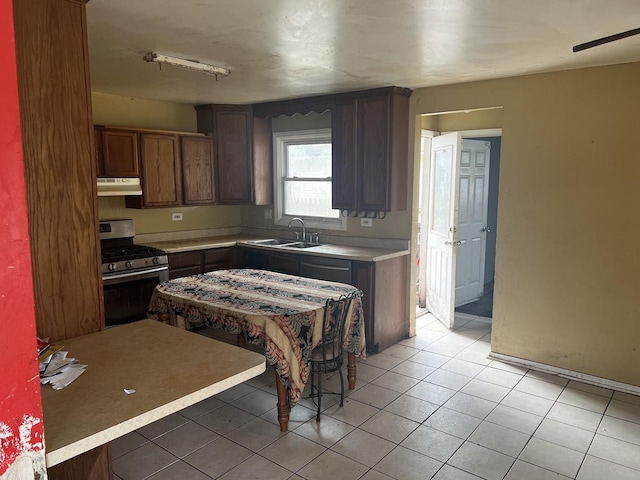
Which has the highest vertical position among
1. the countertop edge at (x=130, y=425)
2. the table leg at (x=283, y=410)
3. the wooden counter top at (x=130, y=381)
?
the wooden counter top at (x=130, y=381)

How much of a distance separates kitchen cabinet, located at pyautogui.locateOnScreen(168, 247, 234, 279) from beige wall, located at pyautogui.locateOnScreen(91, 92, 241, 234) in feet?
2.10

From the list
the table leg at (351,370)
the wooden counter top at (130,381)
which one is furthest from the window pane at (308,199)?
the wooden counter top at (130,381)

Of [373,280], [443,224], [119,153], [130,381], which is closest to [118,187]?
[119,153]

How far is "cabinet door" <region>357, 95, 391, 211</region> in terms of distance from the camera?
4.34m

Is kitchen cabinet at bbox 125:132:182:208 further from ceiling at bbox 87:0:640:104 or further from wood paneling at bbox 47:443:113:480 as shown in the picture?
wood paneling at bbox 47:443:113:480

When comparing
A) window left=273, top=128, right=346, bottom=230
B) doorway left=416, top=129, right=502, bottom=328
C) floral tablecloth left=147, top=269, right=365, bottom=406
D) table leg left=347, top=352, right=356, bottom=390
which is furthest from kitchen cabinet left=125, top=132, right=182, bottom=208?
doorway left=416, top=129, right=502, bottom=328

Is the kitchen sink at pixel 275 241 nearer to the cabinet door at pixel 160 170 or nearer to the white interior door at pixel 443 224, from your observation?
the cabinet door at pixel 160 170

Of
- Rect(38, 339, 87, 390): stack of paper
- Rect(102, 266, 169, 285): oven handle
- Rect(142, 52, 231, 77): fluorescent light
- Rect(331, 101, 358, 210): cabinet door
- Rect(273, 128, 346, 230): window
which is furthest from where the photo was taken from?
Rect(273, 128, 346, 230): window

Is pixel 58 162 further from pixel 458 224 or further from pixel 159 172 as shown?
pixel 458 224

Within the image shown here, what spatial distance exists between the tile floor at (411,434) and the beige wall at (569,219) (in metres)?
0.38

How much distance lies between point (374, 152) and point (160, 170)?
7.35 feet

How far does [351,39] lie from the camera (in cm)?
273

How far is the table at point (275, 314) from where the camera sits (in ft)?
9.20

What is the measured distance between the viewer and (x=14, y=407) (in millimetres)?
1016
